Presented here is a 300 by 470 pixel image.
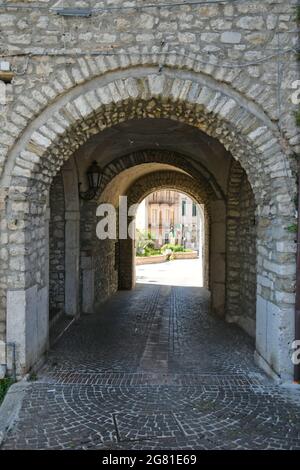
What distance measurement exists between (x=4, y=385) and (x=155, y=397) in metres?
1.69

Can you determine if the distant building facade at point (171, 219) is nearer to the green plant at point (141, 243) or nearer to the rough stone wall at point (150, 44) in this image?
the green plant at point (141, 243)

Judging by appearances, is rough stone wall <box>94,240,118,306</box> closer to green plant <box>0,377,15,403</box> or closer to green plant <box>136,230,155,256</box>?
green plant <box>0,377,15,403</box>

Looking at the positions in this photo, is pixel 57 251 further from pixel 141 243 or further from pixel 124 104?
pixel 141 243

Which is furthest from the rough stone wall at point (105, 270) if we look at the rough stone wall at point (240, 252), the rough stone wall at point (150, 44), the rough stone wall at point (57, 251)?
the rough stone wall at point (150, 44)

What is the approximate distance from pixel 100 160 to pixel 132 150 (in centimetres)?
103

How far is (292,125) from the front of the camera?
4559 millimetres

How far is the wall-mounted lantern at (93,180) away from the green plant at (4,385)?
4.63 meters

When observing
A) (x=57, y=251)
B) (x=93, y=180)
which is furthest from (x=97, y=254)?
(x=93, y=180)

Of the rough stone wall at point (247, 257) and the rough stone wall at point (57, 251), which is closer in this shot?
the rough stone wall at point (247, 257)

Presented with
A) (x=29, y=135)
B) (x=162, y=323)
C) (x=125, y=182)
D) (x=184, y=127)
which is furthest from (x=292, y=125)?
(x=125, y=182)

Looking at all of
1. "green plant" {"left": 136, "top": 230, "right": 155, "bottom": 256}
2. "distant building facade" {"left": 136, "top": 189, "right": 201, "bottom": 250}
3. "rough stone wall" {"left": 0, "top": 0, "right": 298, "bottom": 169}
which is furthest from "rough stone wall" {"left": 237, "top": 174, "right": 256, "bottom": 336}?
"distant building facade" {"left": 136, "top": 189, "right": 201, "bottom": 250}

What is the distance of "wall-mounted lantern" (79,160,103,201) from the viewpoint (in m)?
8.34

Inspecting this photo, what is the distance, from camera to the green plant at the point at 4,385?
4.38m

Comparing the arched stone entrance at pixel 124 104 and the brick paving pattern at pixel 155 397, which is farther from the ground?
the arched stone entrance at pixel 124 104
